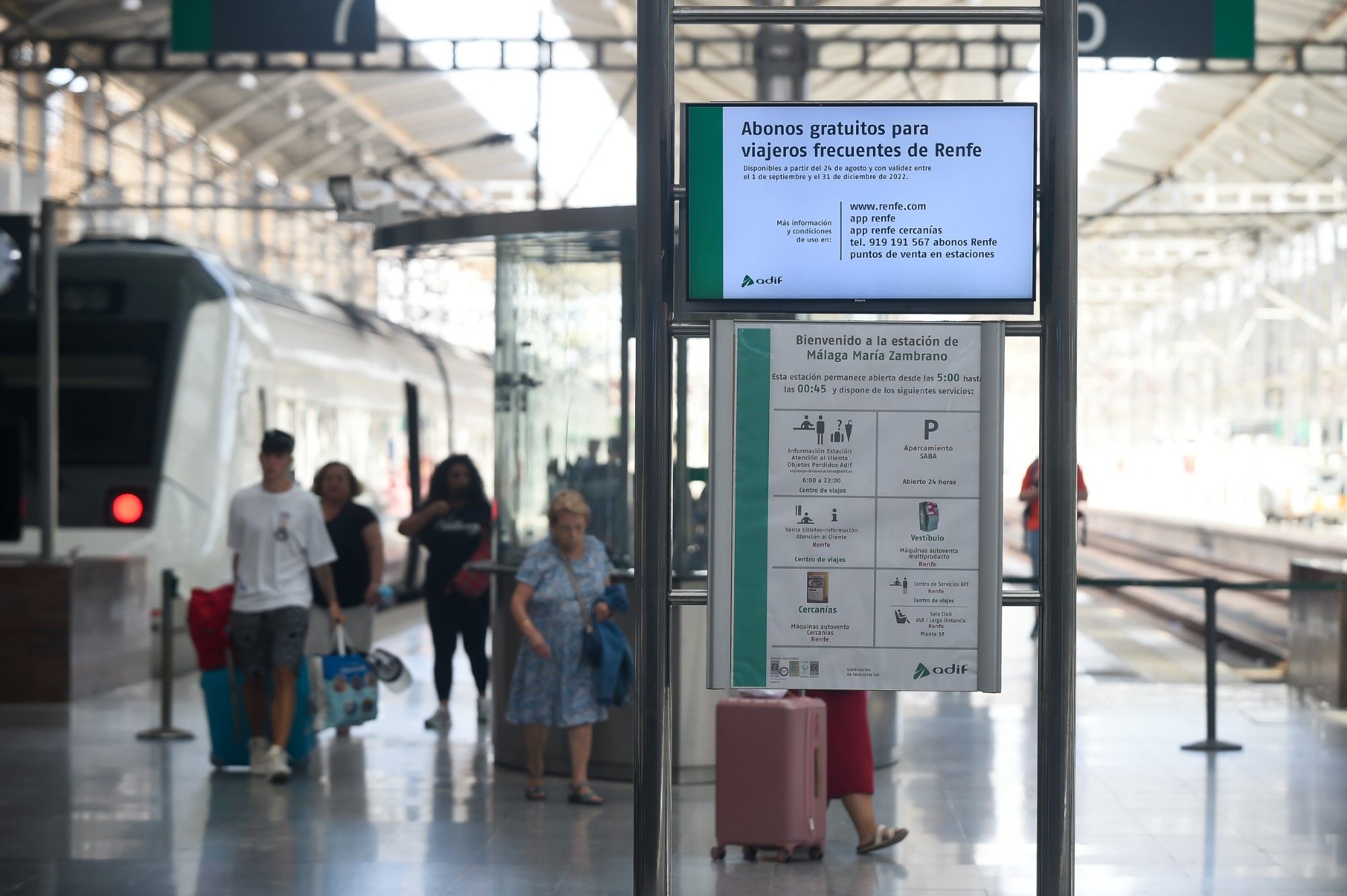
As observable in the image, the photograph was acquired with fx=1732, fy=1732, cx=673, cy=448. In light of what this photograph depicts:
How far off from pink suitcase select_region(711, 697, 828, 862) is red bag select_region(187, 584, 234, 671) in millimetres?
2944

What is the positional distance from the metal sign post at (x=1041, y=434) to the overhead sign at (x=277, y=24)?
208 inches

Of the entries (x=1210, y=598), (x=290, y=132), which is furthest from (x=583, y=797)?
(x=290, y=132)

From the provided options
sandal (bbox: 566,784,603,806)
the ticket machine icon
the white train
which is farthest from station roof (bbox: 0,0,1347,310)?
the ticket machine icon

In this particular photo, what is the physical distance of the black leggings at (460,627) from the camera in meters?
10.5

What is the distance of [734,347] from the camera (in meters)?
4.26

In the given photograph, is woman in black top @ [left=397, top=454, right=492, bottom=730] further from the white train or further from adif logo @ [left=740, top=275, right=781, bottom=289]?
adif logo @ [left=740, top=275, right=781, bottom=289]

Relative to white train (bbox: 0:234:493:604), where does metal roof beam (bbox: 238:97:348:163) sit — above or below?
above

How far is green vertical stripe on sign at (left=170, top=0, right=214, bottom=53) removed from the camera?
358 inches

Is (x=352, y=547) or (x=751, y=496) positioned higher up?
(x=751, y=496)

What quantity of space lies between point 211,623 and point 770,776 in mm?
3322

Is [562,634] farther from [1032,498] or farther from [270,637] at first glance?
[1032,498]

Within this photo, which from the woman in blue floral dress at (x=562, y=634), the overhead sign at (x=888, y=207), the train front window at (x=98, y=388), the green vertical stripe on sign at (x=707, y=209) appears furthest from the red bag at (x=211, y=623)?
the overhead sign at (x=888, y=207)

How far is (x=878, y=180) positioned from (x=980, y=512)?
0.85 meters

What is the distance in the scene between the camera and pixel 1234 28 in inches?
347
